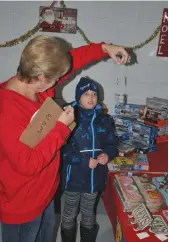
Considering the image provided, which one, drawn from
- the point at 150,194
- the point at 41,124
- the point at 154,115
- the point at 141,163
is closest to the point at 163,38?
the point at 154,115

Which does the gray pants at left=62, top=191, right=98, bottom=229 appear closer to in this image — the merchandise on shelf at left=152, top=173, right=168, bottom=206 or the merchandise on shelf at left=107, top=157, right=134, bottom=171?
the merchandise on shelf at left=107, top=157, right=134, bottom=171

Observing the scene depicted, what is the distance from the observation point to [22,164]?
1141 millimetres

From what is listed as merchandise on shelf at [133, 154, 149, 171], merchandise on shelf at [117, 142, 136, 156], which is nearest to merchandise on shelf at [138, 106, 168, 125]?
merchandise on shelf at [117, 142, 136, 156]

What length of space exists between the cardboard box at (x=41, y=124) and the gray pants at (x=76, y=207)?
777 mm

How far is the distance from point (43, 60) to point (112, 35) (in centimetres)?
161

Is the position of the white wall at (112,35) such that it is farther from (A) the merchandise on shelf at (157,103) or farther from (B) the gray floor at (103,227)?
(B) the gray floor at (103,227)

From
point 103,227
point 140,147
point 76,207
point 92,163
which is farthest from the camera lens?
point 140,147

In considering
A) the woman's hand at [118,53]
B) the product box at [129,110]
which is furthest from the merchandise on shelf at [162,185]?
the product box at [129,110]

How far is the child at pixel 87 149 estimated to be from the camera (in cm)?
187

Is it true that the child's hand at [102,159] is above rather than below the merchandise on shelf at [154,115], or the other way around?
below

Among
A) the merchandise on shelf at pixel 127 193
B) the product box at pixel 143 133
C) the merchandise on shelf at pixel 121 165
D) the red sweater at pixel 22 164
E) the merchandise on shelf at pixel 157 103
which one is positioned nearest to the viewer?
the red sweater at pixel 22 164

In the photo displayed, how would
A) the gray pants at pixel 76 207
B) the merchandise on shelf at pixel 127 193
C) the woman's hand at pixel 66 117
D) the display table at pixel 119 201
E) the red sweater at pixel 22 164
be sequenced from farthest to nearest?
the gray pants at pixel 76 207
the merchandise on shelf at pixel 127 193
the display table at pixel 119 201
the woman's hand at pixel 66 117
the red sweater at pixel 22 164

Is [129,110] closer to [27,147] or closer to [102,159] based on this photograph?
[102,159]

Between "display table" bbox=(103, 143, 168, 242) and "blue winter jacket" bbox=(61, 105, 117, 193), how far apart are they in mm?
181
